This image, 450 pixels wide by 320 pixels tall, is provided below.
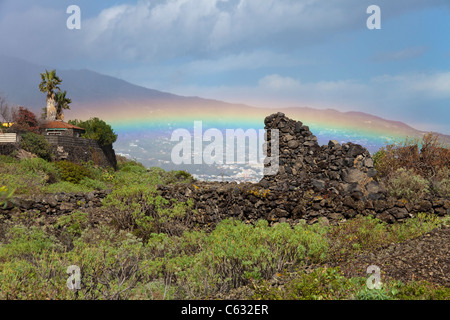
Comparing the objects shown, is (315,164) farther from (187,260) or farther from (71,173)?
(71,173)

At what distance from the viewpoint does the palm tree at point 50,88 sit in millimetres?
37375

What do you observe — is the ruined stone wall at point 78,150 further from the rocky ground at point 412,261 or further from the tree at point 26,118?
the rocky ground at point 412,261

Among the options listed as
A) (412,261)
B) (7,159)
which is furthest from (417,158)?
(7,159)

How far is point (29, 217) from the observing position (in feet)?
38.0

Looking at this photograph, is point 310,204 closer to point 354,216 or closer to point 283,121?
point 354,216

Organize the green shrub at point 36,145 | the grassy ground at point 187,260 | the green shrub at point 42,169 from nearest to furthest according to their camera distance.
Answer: the grassy ground at point 187,260 < the green shrub at point 42,169 < the green shrub at point 36,145

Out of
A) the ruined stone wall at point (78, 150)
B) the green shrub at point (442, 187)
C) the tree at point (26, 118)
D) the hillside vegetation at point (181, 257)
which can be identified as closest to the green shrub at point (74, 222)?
the hillside vegetation at point (181, 257)

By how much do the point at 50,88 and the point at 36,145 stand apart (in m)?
14.7

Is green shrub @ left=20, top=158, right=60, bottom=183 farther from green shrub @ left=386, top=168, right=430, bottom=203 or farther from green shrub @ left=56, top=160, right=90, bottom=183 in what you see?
green shrub @ left=386, top=168, right=430, bottom=203

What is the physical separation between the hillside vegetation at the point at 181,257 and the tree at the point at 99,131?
2246cm

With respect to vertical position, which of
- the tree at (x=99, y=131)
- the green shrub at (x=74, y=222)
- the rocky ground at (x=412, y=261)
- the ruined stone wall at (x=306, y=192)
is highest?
the tree at (x=99, y=131)

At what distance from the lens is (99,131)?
111 feet
